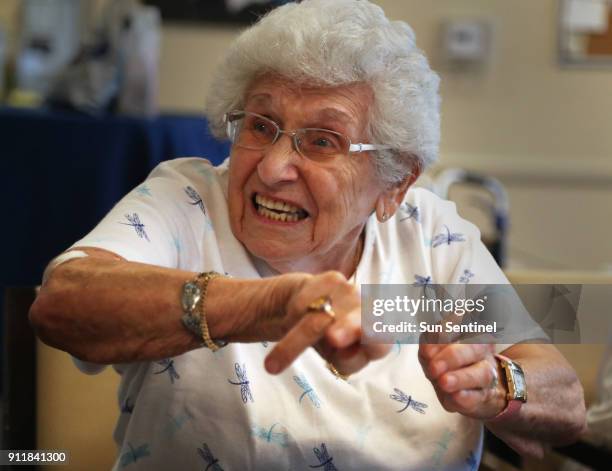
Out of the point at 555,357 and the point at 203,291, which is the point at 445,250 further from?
the point at 203,291

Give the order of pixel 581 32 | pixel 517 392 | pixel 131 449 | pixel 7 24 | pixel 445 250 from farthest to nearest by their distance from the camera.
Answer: pixel 581 32 < pixel 7 24 < pixel 445 250 < pixel 131 449 < pixel 517 392

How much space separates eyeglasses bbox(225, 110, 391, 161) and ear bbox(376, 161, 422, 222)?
0.08 m

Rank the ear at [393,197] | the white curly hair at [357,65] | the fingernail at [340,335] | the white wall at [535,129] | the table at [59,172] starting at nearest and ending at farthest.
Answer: the fingernail at [340,335] → the white curly hair at [357,65] → the ear at [393,197] → the table at [59,172] → the white wall at [535,129]

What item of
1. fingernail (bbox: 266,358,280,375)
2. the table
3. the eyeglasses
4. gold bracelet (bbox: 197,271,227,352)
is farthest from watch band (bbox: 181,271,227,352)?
the table

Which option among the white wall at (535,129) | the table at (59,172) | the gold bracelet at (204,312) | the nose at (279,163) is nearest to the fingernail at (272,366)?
the gold bracelet at (204,312)

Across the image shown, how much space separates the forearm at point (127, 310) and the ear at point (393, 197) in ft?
1.59

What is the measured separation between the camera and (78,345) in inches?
36.6

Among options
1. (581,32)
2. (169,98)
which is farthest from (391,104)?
(581,32)

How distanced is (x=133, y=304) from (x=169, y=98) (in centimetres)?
293

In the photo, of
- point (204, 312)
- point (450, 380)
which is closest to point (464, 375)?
point (450, 380)

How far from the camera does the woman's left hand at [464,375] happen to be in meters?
0.88

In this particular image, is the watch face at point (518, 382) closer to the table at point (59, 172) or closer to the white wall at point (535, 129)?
the table at point (59, 172)

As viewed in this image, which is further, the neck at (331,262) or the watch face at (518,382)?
the neck at (331,262)

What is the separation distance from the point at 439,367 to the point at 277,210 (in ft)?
1.49
